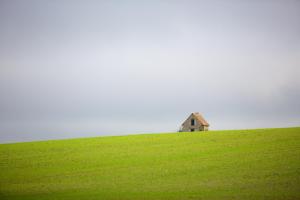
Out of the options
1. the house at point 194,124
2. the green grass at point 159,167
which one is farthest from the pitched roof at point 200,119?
the green grass at point 159,167

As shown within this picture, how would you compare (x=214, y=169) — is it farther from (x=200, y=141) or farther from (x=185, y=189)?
(x=200, y=141)

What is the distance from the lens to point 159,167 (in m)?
34.5

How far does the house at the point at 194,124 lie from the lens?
3027 inches

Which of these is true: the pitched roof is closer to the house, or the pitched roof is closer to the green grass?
the house

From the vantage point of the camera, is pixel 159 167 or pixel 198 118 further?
pixel 198 118

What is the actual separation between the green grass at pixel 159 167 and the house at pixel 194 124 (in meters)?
23.2

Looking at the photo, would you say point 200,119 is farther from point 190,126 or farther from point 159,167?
point 159,167

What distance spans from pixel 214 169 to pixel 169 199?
402 inches

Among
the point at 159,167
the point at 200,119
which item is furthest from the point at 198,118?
the point at 159,167

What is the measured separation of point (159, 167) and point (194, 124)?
43.5 m

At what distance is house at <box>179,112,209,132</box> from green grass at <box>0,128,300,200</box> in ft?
76.2

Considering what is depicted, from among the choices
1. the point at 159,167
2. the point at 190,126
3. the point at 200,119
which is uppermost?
the point at 200,119

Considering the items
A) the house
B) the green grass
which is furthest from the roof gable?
the green grass

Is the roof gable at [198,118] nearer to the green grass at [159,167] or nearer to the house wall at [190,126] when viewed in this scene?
the house wall at [190,126]
